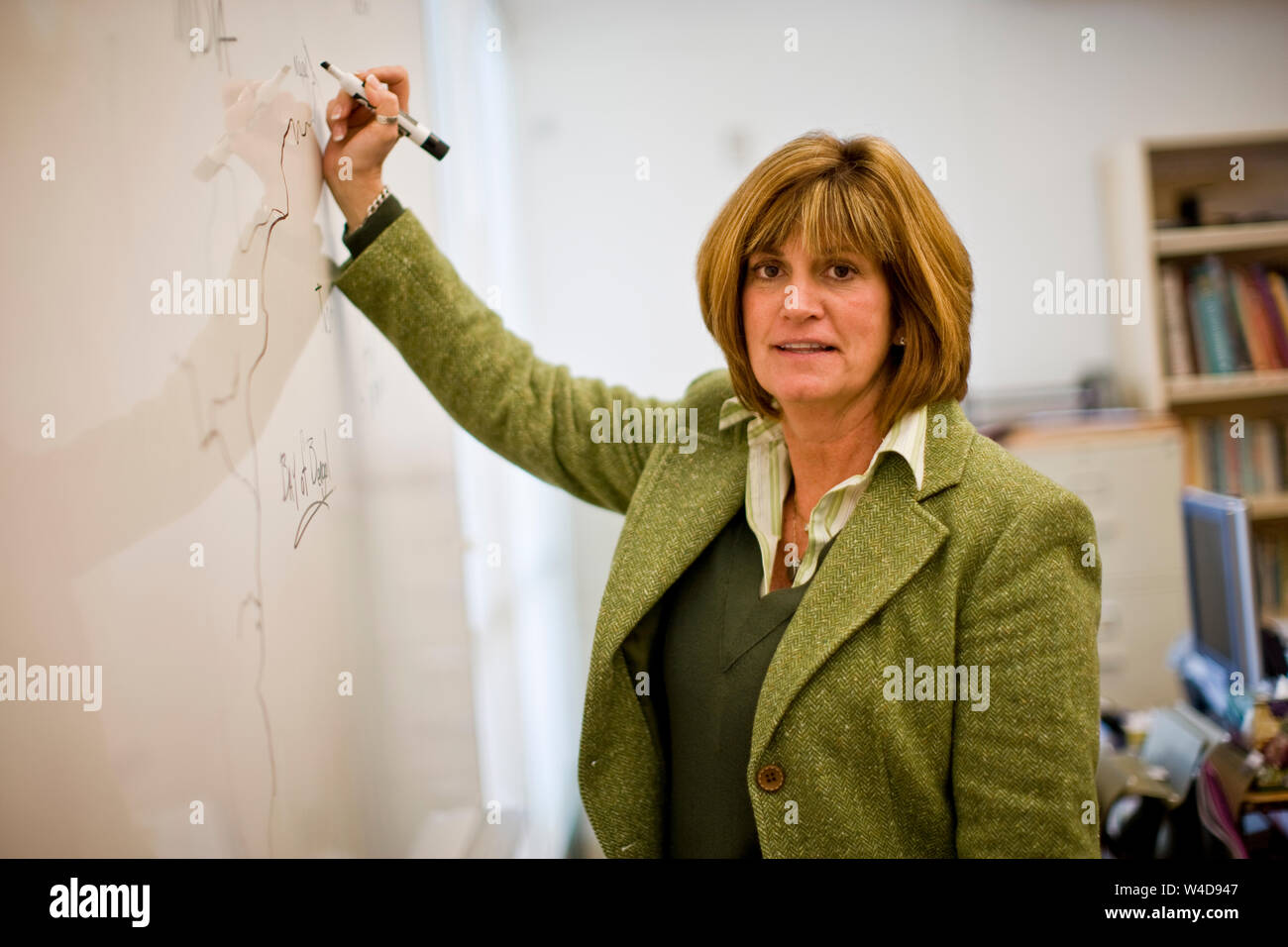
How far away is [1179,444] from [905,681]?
1.99 meters

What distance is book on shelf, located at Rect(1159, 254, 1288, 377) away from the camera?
204 cm

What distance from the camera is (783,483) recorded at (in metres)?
1.09

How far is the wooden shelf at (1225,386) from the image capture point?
211cm

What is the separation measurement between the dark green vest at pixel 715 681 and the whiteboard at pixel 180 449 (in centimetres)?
38

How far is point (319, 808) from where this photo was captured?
1.08 meters

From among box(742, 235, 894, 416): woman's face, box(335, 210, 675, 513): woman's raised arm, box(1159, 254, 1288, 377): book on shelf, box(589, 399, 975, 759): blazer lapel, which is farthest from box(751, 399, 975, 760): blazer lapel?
box(1159, 254, 1288, 377): book on shelf

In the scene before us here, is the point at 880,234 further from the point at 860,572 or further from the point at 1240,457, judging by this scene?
the point at 1240,457

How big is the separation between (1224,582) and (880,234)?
120cm

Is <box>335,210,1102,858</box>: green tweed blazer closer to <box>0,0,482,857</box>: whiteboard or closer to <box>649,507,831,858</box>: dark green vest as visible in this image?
<box>649,507,831,858</box>: dark green vest

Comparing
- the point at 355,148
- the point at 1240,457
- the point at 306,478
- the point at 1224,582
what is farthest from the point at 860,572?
the point at 1240,457
